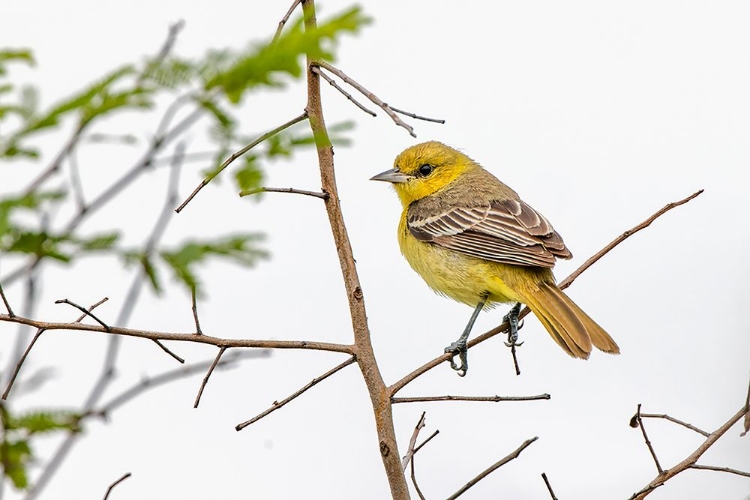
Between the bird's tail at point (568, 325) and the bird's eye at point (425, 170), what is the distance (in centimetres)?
142

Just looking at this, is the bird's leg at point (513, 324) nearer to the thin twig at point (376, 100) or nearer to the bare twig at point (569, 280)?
the bare twig at point (569, 280)

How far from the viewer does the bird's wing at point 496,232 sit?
4.43 meters

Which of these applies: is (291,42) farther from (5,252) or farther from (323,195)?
(323,195)

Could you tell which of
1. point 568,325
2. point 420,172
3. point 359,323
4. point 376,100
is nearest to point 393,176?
point 420,172

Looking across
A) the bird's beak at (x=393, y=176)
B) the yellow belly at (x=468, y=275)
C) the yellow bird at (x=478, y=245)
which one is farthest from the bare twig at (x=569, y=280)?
the bird's beak at (x=393, y=176)

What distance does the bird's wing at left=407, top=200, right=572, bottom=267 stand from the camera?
443 cm

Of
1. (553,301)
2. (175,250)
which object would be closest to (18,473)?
(175,250)

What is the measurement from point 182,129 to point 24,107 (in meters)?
0.35

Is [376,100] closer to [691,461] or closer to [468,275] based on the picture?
[691,461]

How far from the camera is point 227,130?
174 centimetres

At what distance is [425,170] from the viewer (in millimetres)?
5473

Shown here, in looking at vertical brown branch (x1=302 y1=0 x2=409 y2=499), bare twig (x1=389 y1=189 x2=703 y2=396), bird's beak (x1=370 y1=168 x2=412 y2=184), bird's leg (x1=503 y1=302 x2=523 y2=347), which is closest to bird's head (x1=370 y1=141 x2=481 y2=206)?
bird's beak (x1=370 y1=168 x2=412 y2=184)

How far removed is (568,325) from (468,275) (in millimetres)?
746

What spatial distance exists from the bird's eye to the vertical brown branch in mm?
2515
